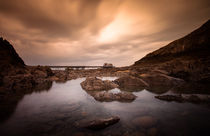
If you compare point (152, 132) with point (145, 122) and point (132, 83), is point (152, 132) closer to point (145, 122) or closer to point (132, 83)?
point (145, 122)

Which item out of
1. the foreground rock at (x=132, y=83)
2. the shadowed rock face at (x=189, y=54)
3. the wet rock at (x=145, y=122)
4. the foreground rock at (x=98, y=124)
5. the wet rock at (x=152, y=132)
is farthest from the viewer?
the shadowed rock face at (x=189, y=54)

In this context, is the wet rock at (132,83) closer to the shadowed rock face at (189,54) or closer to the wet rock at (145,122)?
the wet rock at (145,122)

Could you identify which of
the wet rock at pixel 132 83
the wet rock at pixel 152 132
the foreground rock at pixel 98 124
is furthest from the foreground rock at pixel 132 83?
the wet rock at pixel 152 132

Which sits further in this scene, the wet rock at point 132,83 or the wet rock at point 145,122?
the wet rock at point 132,83

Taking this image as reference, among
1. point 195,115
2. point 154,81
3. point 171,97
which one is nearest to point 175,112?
point 195,115

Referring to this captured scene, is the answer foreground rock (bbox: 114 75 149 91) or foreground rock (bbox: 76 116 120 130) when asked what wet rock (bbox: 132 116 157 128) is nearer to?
foreground rock (bbox: 76 116 120 130)

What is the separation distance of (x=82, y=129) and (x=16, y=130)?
3.23 metres

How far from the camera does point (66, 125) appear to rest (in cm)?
447

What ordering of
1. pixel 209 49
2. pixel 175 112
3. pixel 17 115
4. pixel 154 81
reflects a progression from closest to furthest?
pixel 175 112 → pixel 17 115 → pixel 154 81 → pixel 209 49

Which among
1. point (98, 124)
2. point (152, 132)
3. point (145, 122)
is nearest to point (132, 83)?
point (145, 122)

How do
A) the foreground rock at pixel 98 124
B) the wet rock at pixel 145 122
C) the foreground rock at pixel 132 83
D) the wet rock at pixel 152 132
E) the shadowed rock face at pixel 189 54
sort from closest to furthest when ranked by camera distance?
the wet rock at pixel 152 132 < the foreground rock at pixel 98 124 < the wet rock at pixel 145 122 < the foreground rock at pixel 132 83 < the shadowed rock face at pixel 189 54

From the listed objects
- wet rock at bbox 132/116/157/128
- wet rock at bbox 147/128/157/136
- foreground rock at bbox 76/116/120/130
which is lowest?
wet rock at bbox 132/116/157/128

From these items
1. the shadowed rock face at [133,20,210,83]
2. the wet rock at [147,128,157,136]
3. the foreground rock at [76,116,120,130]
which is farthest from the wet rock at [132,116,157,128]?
the shadowed rock face at [133,20,210,83]

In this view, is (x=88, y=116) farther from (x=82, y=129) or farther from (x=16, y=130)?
(x=16, y=130)
